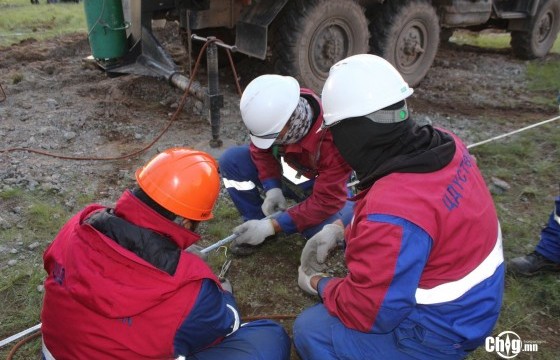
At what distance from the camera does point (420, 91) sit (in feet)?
20.8

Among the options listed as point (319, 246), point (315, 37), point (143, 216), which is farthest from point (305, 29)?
point (143, 216)

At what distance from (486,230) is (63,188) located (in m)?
3.10

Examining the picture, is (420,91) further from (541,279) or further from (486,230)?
(486,230)

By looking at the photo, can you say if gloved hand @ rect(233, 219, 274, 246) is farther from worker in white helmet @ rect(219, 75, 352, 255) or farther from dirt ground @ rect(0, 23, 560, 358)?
dirt ground @ rect(0, 23, 560, 358)

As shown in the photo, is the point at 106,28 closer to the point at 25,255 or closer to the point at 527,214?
the point at 25,255

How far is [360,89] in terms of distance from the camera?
1.76 m

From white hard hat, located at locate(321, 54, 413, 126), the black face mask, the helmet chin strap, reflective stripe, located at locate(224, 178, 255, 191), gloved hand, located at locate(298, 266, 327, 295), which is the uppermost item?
white hard hat, located at locate(321, 54, 413, 126)

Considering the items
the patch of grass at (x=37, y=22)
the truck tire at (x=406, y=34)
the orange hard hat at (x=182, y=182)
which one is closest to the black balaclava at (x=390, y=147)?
the orange hard hat at (x=182, y=182)

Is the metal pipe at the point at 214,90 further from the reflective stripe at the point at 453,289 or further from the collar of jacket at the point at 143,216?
the reflective stripe at the point at 453,289

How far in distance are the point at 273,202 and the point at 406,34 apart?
13.2 feet

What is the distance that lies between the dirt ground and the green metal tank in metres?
0.47

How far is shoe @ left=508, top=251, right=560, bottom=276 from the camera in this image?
112 inches

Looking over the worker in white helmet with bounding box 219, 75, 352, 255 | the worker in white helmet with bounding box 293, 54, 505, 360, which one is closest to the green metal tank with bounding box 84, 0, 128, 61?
the worker in white helmet with bounding box 219, 75, 352, 255

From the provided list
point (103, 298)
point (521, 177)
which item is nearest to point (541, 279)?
point (521, 177)
